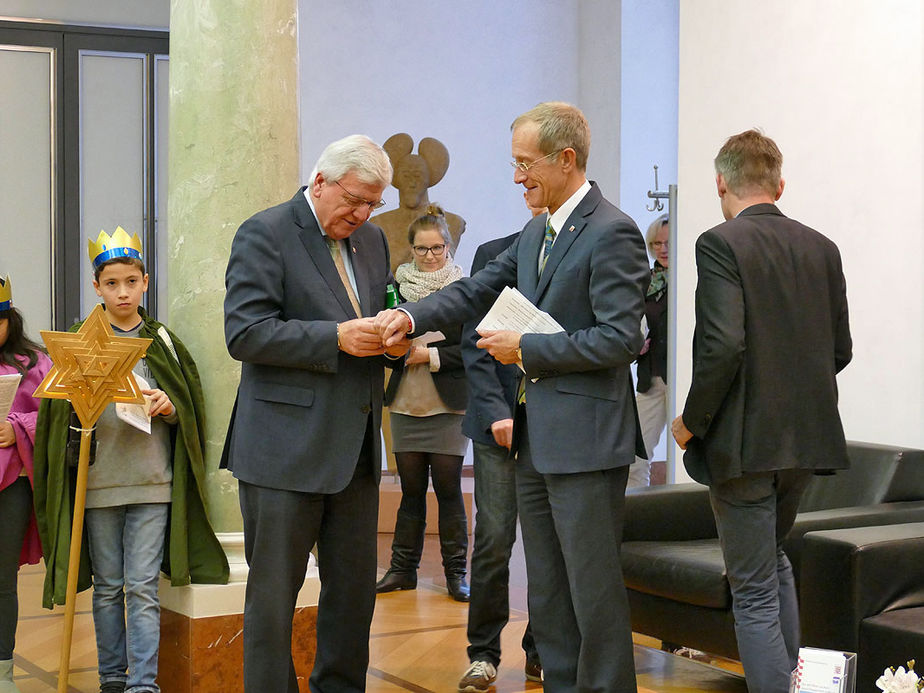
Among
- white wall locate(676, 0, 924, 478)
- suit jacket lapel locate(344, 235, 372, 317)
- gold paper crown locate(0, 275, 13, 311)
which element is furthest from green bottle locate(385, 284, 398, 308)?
white wall locate(676, 0, 924, 478)

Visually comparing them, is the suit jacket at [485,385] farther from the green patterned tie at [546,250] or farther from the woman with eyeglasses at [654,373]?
the woman with eyeglasses at [654,373]

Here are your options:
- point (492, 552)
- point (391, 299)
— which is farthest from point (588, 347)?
point (492, 552)

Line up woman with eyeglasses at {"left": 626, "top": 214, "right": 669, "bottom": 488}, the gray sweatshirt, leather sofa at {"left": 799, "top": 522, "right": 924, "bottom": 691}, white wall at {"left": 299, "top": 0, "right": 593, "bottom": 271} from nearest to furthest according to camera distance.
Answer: leather sofa at {"left": 799, "top": 522, "right": 924, "bottom": 691} < the gray sweatshirt < woman with eyeglasses at {"left": 626, "top": 214, "right": 669, "bottom": 488} < white wall at {"left": 299, "top": 0, "right": 593, "bottom": 271}

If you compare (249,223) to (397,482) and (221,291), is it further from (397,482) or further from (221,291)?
(397,482)

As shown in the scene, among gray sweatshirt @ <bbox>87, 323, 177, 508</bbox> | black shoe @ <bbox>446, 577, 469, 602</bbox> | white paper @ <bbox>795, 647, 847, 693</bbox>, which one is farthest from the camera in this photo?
black shoe @ <bbox>446, 577, 469, 602</bbox>

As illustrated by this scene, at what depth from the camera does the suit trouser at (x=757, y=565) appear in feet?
10.3

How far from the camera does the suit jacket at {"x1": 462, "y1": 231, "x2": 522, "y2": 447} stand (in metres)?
3.90

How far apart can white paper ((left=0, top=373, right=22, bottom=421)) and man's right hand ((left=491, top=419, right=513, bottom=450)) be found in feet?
4.89

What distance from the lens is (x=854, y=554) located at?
340 centimetres

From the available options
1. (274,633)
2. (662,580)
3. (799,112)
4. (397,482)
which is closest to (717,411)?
(662,580)

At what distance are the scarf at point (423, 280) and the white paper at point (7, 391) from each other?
194 centimetres

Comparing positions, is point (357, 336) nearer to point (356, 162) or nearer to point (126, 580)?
point (356, 162)

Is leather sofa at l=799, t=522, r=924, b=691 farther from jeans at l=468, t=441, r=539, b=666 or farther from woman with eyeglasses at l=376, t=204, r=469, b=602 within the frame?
woman with eyeglasses at l=376, t=204, r=469, b=602

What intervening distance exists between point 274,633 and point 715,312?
140cm
